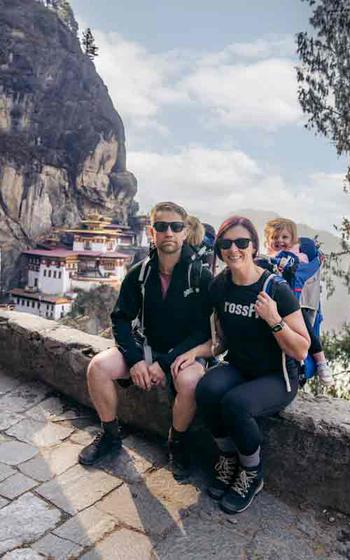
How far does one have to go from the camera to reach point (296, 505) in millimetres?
2344

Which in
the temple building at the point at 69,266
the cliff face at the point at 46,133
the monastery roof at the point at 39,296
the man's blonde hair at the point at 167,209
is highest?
the cliff face at the point at 46,133

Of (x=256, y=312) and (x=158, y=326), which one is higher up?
(x=256, y=312)

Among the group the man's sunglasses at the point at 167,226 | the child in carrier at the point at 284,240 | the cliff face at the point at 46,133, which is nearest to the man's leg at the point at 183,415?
the man's sunglasses at the point at 167,226

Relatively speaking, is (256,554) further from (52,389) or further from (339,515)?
(52,389)

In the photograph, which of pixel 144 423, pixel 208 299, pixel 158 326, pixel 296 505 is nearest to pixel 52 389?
pixel 144 423

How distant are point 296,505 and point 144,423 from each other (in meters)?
1.10

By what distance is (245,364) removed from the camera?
7.84ft

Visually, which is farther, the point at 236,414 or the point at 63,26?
the point at 63,26

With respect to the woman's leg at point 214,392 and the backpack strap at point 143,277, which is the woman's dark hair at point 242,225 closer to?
the backpack strap at point 143,277

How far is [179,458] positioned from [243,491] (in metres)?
0.43

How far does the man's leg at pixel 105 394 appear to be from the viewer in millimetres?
2609

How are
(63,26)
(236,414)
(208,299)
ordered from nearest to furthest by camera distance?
(236,414), (208,299), (63,26)

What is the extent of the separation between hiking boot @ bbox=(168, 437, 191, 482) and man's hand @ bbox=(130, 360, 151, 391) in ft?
1.19

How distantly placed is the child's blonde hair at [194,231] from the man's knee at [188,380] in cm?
104
